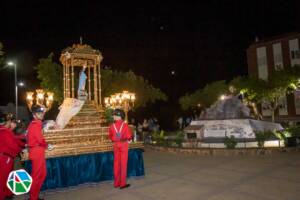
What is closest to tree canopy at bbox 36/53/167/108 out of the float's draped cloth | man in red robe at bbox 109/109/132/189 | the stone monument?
the stone monument

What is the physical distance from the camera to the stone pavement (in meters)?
7.29

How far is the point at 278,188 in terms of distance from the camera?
767 cm

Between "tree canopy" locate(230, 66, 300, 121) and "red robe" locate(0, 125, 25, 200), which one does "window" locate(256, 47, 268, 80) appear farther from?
"red robe" locate(0, 125, 25, 200)

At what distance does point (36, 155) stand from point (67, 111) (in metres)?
2.98

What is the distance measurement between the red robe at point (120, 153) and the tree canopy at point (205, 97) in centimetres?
4534

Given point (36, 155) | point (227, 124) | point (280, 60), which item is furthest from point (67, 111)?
point (280, 60)

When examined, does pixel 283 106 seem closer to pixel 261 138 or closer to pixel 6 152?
pixel 261 138

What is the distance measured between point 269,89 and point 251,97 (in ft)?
10.6

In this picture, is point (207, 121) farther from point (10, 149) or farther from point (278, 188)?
point (10, 149)

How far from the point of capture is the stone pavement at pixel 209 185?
7.29 m

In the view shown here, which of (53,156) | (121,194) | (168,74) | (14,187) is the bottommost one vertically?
(121,194)

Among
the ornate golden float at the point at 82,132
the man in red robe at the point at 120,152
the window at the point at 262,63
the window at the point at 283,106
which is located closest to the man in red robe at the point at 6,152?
the ornate golden float at the point at 82,132

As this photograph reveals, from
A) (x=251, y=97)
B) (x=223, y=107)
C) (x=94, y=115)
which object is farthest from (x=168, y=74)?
(x=94, y=115)
